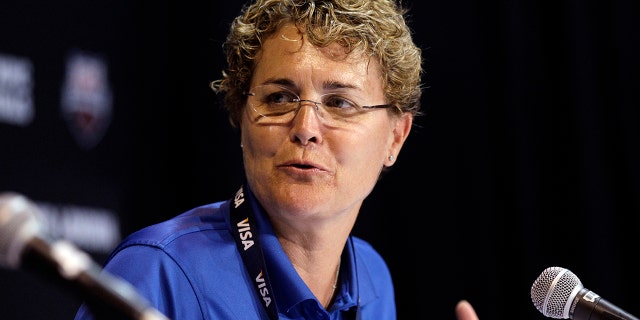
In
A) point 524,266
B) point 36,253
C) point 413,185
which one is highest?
point 36,253

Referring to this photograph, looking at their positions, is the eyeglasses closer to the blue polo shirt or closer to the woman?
the woman

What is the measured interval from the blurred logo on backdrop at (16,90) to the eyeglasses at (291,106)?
1.30 m

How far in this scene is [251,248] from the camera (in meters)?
2.11

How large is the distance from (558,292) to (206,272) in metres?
0.82

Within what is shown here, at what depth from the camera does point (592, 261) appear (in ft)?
11.2

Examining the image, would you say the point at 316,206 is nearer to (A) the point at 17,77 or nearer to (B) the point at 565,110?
(A) the point at 17,77

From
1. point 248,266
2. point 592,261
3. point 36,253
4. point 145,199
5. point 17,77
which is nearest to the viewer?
point 36,253

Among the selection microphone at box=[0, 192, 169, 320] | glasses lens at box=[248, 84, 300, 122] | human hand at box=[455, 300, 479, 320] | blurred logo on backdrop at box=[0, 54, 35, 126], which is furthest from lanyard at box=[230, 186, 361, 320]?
blurred logo on backdrop at box=[0, 54, 35, 126]

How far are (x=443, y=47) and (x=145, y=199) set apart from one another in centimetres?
155

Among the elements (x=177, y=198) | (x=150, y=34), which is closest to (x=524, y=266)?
(x=177, y=198)

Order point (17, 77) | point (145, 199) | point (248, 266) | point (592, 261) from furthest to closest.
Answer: point (145, 199) → point (592, 261) → point (17, 77) → point (248, 266)

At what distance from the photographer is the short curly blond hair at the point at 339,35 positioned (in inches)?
86.5

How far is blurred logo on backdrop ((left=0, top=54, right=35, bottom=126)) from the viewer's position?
10.1 feet

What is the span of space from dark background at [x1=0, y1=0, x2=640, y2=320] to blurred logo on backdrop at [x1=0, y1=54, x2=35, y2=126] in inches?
1.3
